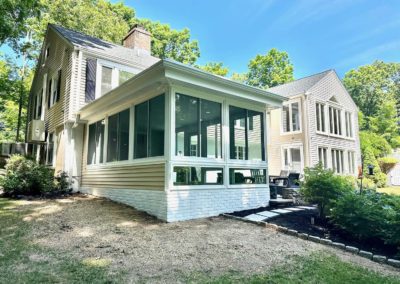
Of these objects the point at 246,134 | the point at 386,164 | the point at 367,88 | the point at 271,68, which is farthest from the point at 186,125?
the point at 367,88

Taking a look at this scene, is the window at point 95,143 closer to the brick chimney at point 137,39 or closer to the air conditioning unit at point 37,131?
the air conditioning unit at point 37,131

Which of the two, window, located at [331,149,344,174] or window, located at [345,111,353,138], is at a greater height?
window, located at [345,111,353,138]

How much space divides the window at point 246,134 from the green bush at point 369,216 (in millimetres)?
2570

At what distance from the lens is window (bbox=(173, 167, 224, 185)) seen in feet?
19.6

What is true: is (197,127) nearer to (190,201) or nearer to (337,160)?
(190,201)

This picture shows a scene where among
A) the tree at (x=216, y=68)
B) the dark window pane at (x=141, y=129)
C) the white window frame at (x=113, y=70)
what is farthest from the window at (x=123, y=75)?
the tree at (x=216, y=68)

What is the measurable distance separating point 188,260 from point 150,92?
4092 mm

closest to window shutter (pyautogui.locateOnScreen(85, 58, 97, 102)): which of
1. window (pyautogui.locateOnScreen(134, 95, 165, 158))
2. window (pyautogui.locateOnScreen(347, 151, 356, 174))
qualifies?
window (pyautogui.locateOnScreen(134, 95, 165, 158))

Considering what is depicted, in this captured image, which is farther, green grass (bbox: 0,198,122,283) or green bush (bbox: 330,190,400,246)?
green bush (bbox: 330,190,400,246)

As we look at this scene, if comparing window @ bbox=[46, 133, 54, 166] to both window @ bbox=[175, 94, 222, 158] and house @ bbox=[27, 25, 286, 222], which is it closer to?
house @ bbox=[27, 25, 286, 222]

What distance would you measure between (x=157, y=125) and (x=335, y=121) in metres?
14.4

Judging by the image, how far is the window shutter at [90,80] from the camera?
10.3 m

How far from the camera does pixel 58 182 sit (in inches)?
372

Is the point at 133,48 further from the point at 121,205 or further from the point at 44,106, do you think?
the point at 121,205
